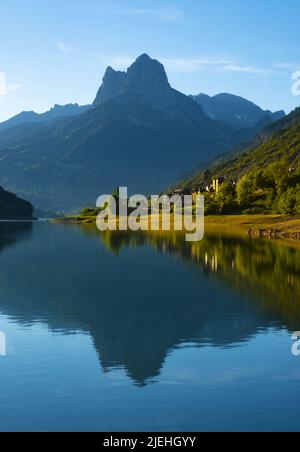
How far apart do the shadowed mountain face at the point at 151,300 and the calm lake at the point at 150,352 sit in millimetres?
145

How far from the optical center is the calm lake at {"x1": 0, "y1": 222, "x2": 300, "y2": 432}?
2342 cm

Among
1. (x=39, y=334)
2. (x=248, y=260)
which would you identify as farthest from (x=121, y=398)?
(x=248, y=260)

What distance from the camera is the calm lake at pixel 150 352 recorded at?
23.4 metres

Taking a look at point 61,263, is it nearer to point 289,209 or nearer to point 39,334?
point 39,334

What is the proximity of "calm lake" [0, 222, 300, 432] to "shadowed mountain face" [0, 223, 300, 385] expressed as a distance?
0.48 ft

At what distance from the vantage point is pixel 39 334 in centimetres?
3828

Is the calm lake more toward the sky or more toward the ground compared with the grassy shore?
more toward the ground

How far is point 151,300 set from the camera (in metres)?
52.2

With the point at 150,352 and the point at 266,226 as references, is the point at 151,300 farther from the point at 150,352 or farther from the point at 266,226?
the point at 266,226

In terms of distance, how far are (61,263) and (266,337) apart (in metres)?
52.9

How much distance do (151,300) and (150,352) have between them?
1888 centimetres
